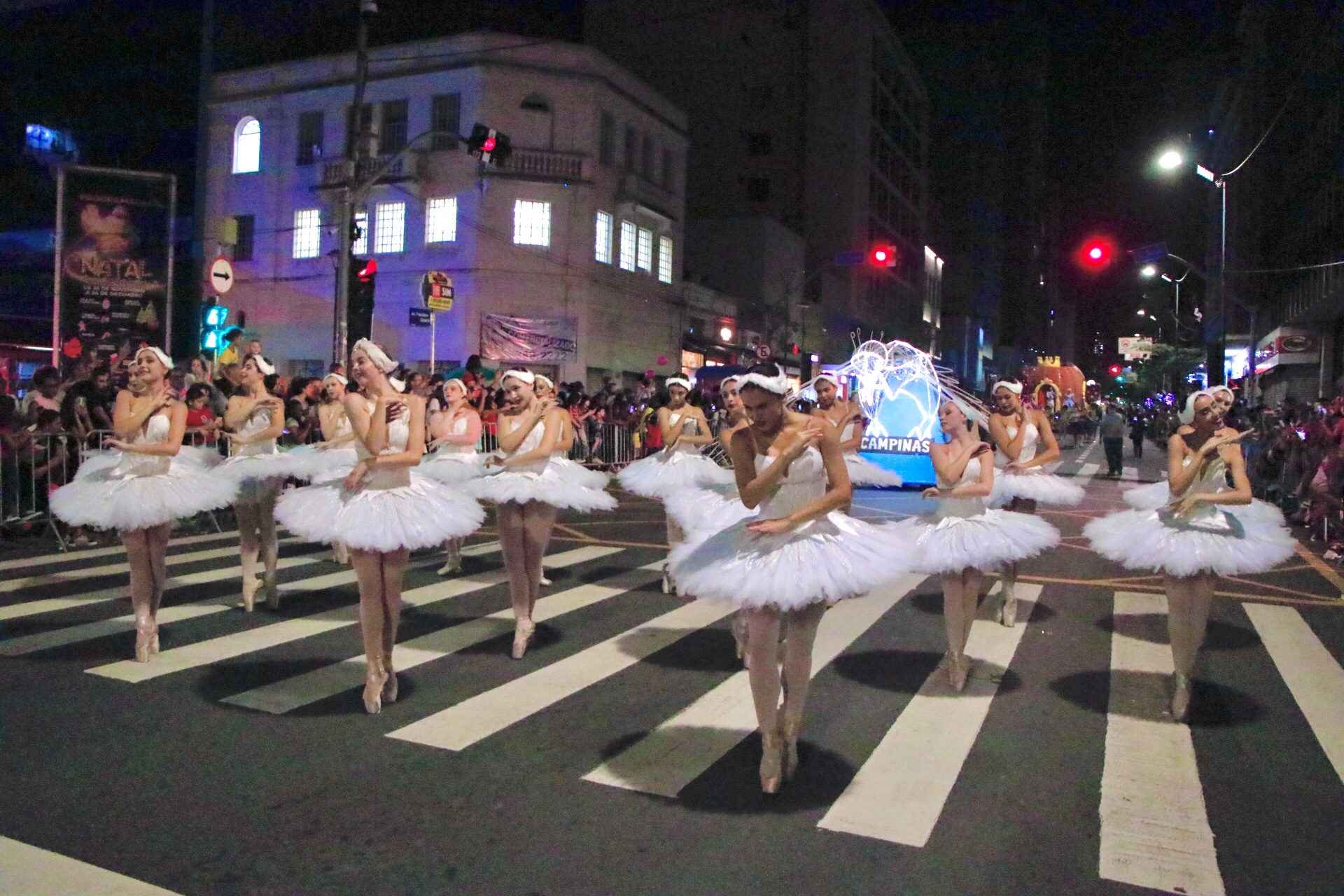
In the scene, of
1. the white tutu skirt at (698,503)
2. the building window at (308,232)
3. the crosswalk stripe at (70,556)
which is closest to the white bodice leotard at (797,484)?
the white tutu skirt at (698,503)

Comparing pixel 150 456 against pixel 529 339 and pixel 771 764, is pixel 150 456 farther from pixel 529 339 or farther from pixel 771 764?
pixel 529 339

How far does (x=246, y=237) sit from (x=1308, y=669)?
35.4 metres

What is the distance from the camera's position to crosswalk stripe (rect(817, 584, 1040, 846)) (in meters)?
4.69

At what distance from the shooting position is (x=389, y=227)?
34.1m

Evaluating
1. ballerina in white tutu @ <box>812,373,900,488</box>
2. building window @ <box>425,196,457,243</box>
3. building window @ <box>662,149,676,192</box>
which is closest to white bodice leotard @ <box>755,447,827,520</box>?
ballerina in white tutu @ <box>812,373,900,488</box>

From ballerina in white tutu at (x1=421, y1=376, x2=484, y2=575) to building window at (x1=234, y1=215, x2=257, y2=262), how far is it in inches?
1133

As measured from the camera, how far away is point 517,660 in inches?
295

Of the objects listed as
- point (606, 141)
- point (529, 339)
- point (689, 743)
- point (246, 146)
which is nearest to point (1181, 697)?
point (689, 743)

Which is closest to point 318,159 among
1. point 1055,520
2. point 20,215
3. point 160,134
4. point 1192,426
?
point 160,134

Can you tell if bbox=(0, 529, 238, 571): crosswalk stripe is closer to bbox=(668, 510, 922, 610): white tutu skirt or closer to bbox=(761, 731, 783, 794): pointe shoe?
bbox=(668, 510, 922, 610): white tutu skirt

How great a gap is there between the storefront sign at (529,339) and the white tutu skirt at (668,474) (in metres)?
23.0

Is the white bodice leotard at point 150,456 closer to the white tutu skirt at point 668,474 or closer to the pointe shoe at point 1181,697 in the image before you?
the white tutu skirt at point 668,474

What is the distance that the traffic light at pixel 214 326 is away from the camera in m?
18.4

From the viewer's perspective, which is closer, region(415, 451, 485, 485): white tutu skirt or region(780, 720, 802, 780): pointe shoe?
region(780, 720, 802, 780): pointe shoe
